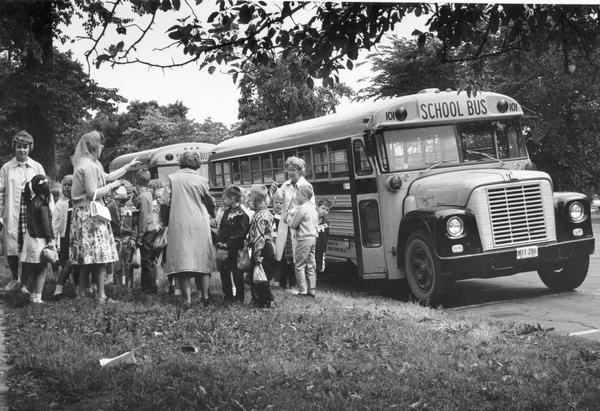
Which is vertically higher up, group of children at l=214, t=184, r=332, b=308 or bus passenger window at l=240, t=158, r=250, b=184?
bus passenger window at l=240, t=158, r=250, b=184

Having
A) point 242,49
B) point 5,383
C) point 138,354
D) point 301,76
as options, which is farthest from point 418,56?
point 5,383

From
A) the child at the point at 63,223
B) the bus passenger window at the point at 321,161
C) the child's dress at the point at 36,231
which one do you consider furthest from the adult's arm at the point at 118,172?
the bus passenger window at the point at 321,161

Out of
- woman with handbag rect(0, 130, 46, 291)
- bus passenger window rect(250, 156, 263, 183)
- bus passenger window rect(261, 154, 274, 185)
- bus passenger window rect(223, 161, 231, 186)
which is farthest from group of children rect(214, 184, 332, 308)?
bus passenger window rect(223, 161, 231, 186)

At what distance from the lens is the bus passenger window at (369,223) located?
8.33 metres

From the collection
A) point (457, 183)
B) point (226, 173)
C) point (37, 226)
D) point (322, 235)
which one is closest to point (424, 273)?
point (457, 183)

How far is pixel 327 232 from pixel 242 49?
163 inches

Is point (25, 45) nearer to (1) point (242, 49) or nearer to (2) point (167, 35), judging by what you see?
(2) point (167, 35)

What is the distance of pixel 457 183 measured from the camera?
24.9ft

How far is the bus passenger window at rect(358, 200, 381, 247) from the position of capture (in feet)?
27.3

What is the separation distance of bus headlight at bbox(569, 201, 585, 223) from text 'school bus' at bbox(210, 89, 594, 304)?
0.05 ft

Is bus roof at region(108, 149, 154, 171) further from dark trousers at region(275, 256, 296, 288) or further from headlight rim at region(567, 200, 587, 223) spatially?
headlight rim at region(567, 200, 587, 223)

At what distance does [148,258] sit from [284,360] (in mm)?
2952

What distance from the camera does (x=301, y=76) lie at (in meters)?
5.53

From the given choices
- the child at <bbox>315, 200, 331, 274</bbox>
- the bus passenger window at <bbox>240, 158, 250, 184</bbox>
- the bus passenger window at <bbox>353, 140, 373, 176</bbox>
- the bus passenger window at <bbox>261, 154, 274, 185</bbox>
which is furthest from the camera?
the bus passenger window at <bbox>240, 158, 250, 184</bbox>
